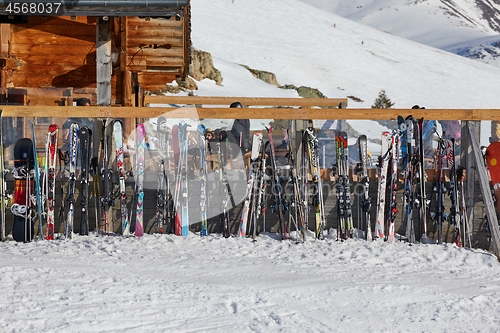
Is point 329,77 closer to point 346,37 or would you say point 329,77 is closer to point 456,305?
point 346,37

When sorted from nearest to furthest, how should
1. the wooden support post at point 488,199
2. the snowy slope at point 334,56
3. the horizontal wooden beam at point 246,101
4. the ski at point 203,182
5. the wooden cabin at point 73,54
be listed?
the wooden support post at point 488,199 < the ski at point 203,182 < the wooden cabin at point 73,54 < the horizontal wooden beam at point 246,101 < the snowy slope at point 334,56

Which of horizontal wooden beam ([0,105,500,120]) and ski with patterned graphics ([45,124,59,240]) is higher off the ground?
horizontal wooden beam ([0,105,500,120])

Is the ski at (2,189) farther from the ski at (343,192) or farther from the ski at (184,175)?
the ski at (343,192)

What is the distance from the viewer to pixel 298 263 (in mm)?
7262

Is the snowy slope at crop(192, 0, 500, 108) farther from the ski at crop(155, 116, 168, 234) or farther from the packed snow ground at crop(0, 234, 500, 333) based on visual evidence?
the packed snow ground at crop(0, 234, 500, 333)

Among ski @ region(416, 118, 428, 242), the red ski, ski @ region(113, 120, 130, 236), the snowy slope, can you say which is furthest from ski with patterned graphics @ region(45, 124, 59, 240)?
the snowy slope

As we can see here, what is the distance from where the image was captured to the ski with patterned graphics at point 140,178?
8.35 metres

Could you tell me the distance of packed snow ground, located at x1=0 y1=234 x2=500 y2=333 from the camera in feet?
17.3

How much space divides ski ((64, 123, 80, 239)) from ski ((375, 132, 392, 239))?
11.5 ft

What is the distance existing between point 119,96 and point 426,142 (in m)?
8.80

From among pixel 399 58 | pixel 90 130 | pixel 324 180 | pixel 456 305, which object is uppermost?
pixel 399 58

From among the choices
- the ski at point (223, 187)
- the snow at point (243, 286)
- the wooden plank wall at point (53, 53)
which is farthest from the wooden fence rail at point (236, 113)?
the wooden plank wall at point (53, 53)

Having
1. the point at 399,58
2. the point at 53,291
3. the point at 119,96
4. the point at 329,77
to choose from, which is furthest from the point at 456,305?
the point at 399,58

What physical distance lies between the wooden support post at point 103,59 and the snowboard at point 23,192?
2.70m
